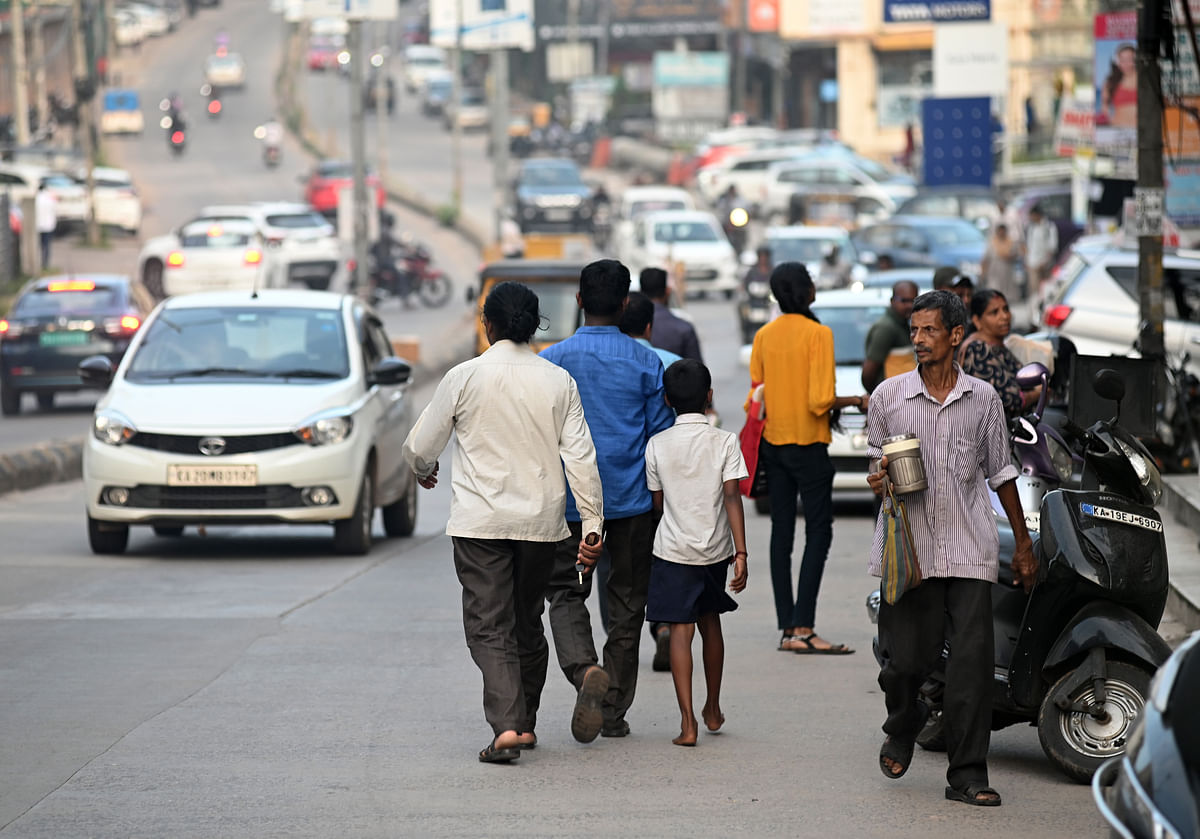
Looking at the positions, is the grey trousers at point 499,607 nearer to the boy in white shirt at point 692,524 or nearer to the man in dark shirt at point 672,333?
the boy in white shirt at point 692,524

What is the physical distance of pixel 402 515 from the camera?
14883 mm

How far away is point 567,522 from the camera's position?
7867mm

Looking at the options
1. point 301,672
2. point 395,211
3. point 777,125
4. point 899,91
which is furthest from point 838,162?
point 301,672

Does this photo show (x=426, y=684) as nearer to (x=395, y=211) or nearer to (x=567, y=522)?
(x=567, y=522)

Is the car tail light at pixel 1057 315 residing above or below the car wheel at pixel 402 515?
above

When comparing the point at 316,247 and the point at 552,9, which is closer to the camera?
the point at 316,247

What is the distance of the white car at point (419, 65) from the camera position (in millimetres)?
99438

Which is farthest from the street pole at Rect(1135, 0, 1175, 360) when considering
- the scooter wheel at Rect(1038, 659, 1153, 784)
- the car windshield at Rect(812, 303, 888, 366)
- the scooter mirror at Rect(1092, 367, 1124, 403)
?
the scooter wheel at Rect(1038, 659, 1153, 784)

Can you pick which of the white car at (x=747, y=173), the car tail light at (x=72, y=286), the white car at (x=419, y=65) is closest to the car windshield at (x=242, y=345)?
the car tail light at (x=72, y=286)

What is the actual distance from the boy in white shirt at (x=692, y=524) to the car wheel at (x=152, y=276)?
30426mm

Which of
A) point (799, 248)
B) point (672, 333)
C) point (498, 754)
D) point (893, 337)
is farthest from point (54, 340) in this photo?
point (498, 754)

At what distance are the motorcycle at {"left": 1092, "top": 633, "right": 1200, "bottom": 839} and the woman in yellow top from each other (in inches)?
215

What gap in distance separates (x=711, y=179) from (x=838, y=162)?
825 cm

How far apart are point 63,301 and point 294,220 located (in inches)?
683
